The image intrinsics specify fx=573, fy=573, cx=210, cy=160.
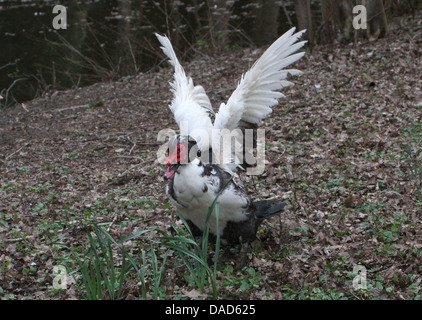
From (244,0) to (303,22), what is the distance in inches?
318

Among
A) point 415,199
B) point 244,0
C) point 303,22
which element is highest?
point 244,0

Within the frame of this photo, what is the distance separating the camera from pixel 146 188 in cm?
674

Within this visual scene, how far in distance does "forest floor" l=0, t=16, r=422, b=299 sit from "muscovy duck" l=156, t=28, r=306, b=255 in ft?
0.89

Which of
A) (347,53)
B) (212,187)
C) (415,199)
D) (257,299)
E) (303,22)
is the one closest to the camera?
(257,299)

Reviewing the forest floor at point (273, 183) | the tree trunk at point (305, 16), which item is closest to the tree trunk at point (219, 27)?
the forest floor at point (273, 183)

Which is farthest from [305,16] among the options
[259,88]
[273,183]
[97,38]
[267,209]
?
[97,38]

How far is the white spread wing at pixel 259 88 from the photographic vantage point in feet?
15.7

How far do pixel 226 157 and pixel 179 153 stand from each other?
2.87ft

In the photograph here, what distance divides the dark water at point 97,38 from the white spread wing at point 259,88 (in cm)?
731

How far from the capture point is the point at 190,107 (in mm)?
5426

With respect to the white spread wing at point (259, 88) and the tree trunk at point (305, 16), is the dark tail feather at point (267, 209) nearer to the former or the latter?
the white spread wing at point (259, 88)

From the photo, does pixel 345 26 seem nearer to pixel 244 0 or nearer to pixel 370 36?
pixel 370 36

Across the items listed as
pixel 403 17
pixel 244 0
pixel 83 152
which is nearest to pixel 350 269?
pixel 83 152

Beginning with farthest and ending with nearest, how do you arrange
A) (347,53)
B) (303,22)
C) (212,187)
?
(303,22) < (347,53) < (212,187)
